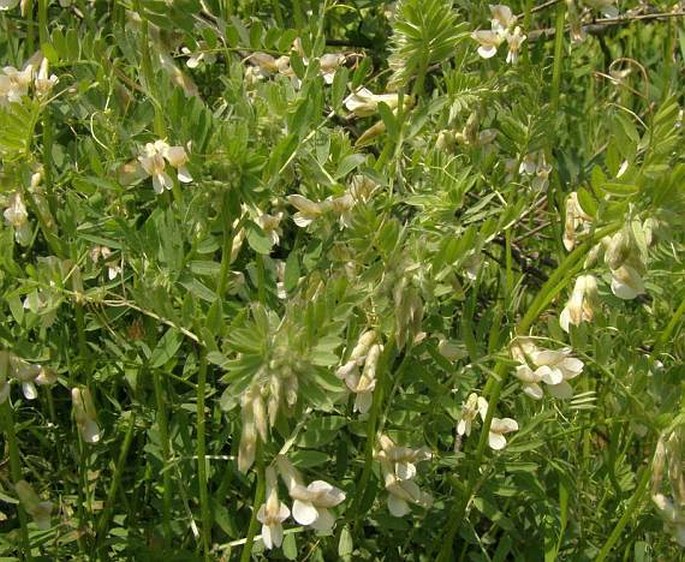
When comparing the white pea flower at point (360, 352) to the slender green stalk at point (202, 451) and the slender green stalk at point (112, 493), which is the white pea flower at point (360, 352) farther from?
the slender green stalk at point (112, 493)

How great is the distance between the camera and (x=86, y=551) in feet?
6.09

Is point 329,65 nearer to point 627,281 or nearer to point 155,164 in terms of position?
point 155,164

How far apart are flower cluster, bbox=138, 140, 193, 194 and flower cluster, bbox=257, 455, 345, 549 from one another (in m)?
0.36

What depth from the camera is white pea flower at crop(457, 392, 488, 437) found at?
63.0 inches

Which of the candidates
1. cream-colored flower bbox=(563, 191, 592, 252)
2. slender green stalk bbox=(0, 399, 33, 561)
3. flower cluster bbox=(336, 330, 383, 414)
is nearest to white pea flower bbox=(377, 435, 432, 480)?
flower cluster bbox=(336, 330, 383, 414)

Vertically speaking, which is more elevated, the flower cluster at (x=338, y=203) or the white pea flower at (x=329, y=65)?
the white pea flower at (x=329, y=65)

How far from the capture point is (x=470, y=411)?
1.61m

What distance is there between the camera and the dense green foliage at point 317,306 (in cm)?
141

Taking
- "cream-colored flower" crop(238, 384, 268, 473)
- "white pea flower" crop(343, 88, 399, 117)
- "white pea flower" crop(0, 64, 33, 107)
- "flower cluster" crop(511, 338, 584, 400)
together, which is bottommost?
"flower cluster" crop(511, 338, 584, 400)

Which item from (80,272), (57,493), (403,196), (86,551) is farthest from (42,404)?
(403,196)

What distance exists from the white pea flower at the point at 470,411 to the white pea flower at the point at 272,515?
296 millimetres

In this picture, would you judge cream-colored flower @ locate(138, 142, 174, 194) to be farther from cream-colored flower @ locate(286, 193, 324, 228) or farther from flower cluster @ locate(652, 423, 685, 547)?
flower cluster @ locate(652, 423, 685, 547)

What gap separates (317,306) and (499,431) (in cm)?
47

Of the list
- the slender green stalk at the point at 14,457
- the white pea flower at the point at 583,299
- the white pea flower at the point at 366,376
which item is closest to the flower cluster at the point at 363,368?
the white pea flower at the point at 366,376
